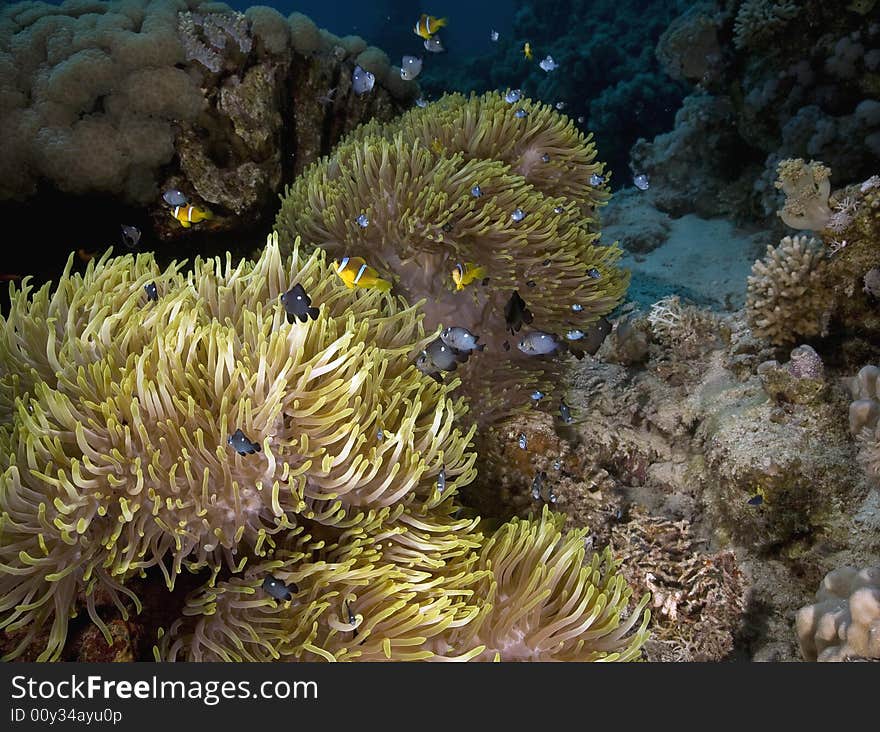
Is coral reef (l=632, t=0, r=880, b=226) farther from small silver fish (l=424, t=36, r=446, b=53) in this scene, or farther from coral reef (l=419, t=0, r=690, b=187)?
small silver fish (l=424, t=36, r=446, b=53)

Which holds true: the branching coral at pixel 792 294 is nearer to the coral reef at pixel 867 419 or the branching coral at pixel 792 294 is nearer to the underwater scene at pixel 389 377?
the underwater scene at pixel 389 377

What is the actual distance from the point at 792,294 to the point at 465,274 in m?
A: 2.43

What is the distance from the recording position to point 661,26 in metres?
17.4

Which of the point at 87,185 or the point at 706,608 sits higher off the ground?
the point at 87,185

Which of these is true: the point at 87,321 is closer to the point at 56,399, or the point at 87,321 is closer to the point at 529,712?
Answer: the point at 56,399

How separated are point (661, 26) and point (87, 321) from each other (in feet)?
63.1

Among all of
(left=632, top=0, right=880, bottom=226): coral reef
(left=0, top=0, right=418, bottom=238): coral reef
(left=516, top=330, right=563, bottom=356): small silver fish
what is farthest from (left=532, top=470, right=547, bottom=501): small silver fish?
(left=632, top=0, right=880, bottom=226): coral reef

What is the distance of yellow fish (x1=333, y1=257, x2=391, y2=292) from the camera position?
3.23 m

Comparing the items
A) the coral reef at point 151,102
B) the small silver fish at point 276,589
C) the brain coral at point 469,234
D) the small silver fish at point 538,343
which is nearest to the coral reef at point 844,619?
the small silver fish at point 538,343

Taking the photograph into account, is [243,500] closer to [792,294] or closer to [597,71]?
[792,294]

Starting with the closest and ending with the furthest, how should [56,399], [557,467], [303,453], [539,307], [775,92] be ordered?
[56,399] → [303,453] → [557,467] → [539,307] → [775,92]

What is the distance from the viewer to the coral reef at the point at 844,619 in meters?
2.49

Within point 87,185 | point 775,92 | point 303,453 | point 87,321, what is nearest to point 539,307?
point 303,453

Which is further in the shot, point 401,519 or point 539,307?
point 539,307
